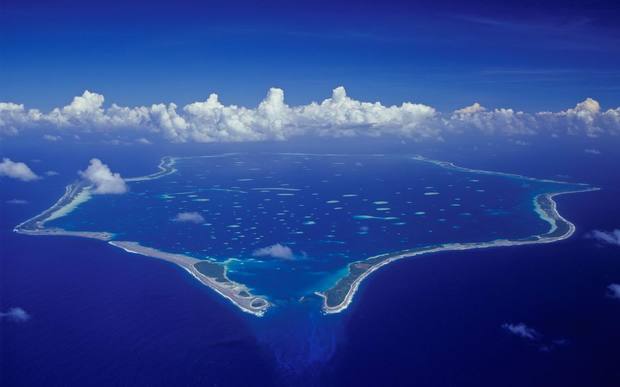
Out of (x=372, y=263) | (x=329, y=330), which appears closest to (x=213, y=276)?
(x=329, y=330)

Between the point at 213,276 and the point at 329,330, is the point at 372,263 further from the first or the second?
the point at 213,276

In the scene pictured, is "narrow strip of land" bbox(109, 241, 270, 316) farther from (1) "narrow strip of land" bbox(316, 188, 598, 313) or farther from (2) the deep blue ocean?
(1) "narrow strip of land" bbox(316, 188, 598, 313)

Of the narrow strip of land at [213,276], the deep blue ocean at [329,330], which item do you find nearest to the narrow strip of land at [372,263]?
the deep blue ocean at [329,330]

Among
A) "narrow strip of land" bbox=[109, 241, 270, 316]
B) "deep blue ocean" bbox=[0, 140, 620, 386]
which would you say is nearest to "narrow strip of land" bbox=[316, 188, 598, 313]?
"deep blue ocean" bbox=[0, 140, 620, 386]

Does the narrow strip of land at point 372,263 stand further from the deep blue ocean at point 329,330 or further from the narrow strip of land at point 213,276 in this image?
the narrow strip of land at point 213,276

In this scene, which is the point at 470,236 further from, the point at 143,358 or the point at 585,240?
the point at 143,358

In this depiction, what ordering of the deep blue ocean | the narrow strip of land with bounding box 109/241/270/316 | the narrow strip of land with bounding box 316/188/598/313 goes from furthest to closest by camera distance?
the narrow strip of land with bounding box 316/188/598/313 → the narrow strip of land with bounding box 109/241/270/316 → the deep blue ocean

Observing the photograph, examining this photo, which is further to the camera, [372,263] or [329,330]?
[372,263]

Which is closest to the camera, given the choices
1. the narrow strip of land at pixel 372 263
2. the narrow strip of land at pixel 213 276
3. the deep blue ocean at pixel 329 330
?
the deep blue ocean at pixel 329 330

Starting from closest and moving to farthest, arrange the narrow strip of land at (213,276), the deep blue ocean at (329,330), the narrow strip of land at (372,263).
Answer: the deep blue ocean at (329,330) < the narrow strip of land at (213,276) < the narrow strip of land at (372,263)
